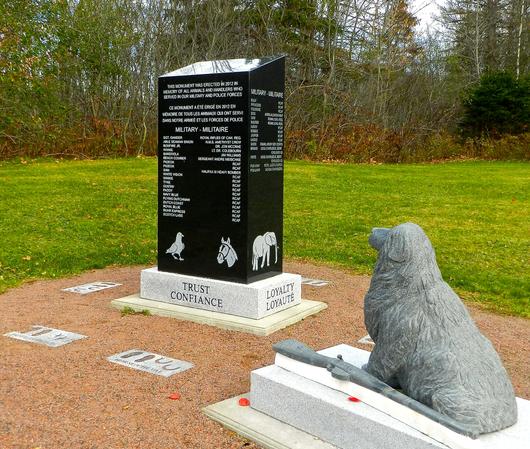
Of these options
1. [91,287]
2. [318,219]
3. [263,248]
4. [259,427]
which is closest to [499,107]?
[318,219]

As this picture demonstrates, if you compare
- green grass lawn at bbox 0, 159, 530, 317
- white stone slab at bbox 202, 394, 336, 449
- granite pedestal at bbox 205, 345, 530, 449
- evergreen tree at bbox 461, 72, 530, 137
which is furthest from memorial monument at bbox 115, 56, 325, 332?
evergreen tree at bbox 461, 72, 530, 137

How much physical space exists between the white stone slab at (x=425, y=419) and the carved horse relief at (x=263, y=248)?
→ 271 centimetres

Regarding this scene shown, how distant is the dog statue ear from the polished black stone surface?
10.4ft

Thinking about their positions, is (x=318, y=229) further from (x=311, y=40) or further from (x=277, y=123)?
(x=311, y=40)

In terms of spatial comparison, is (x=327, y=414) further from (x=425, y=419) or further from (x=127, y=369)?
(x=127, y=369)

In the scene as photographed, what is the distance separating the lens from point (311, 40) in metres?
31.4

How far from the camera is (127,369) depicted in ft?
18.1

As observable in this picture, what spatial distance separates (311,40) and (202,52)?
19.3 ft

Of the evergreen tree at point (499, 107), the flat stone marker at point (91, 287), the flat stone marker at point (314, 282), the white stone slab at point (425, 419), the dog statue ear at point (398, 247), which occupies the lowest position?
the flat stone marker at point (91, 287)

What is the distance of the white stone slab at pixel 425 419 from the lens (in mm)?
3393

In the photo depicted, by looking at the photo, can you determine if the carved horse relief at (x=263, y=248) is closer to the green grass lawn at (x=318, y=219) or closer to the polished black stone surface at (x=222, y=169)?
the polished black stone surface at (x=222, y=169)

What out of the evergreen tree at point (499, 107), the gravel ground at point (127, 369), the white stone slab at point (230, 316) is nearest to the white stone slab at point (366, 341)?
the gravel ground at point (127, 369)

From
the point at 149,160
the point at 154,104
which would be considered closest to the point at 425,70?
the point at 154,104

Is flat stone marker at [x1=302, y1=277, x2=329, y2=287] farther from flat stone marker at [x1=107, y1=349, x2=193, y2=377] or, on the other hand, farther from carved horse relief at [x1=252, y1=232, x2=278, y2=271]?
flat stone marker at [x1=107, y1=349, x2=193, y2=377]
